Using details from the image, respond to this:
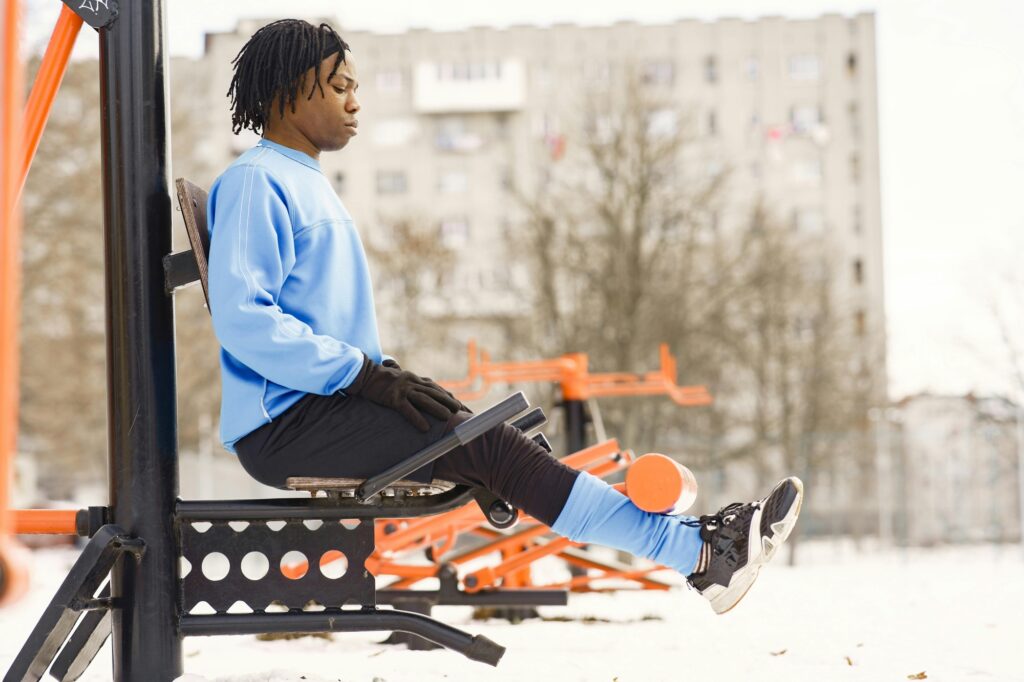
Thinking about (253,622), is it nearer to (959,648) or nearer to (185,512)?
(185,512)

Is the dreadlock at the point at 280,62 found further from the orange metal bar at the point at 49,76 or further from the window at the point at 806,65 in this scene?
the window at the point at 806,65

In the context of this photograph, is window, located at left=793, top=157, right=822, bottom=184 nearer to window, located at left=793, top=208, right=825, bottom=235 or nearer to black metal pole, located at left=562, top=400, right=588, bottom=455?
window, located at left=793, top=208, right=825, bottom=235

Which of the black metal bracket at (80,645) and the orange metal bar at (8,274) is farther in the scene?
the black metal bracket at (80,645)

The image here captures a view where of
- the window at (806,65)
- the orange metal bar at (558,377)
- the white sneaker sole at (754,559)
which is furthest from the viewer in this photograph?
the window at (806,65)

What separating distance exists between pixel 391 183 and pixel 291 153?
36621 mm

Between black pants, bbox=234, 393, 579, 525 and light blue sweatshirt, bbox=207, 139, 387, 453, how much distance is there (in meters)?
0.05

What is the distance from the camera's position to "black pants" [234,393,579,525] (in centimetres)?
243

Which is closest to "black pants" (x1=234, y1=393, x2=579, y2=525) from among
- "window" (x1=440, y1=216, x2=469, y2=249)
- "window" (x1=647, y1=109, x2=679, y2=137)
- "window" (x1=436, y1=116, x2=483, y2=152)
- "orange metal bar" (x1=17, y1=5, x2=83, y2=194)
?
"orange metal bar" (x1=17, y1=5, x2=83, y2=194)

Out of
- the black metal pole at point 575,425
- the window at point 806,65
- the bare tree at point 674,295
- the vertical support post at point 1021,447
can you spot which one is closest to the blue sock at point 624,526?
the black metal pole at point 575,425

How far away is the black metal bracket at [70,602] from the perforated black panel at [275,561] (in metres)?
0.14

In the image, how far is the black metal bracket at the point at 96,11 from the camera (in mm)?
2680

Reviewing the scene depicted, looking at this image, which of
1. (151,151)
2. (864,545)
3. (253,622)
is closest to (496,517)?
(253,622)

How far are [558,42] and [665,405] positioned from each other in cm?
2244

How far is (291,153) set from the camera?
2.72 meters
